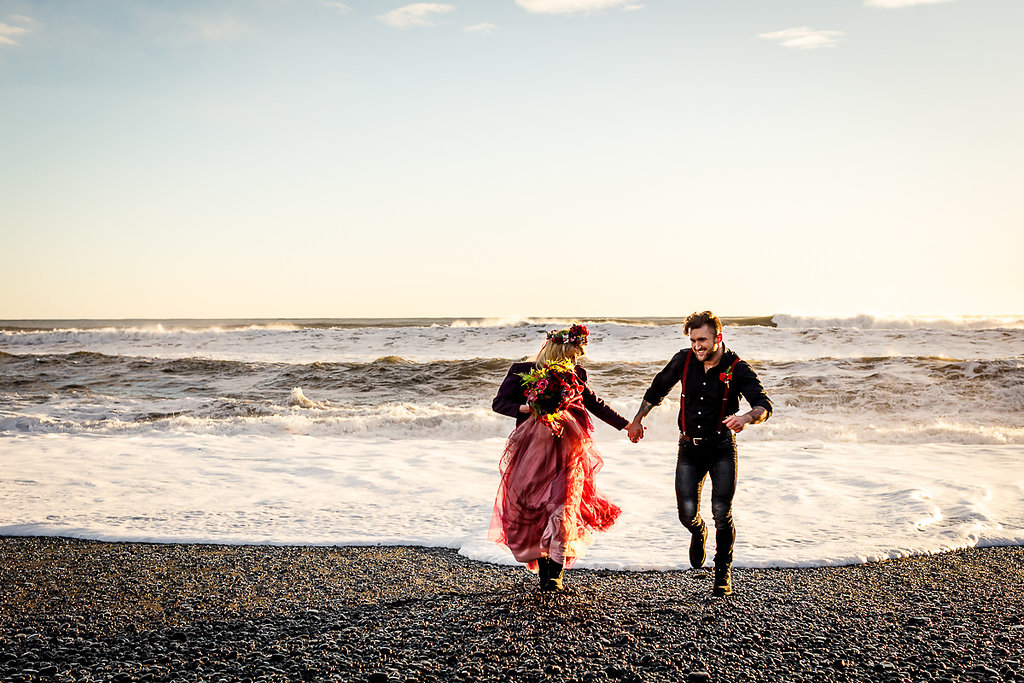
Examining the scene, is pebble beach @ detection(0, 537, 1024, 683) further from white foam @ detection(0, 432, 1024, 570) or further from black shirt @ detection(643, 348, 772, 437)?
black shirt @ detection(643, 348, 772, 437)

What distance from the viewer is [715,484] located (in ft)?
15.0

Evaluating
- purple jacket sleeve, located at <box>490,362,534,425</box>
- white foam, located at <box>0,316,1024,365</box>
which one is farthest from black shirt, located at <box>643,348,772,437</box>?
white foam, located at <box>0,316,1024,365</box>

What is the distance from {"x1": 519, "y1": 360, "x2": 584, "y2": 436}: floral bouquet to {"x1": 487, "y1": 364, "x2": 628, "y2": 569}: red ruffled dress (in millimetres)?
46

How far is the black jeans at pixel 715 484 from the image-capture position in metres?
4.50

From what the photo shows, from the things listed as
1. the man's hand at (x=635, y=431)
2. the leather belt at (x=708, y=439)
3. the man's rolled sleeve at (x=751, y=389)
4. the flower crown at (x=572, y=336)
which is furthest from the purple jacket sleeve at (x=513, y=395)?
the man's rolled sleeve at (x=751, y=389)

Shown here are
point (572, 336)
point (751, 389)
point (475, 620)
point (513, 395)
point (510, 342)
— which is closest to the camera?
point (475, 620)

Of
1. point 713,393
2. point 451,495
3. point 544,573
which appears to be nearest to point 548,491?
point 544,573

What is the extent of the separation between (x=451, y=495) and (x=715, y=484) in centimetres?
332

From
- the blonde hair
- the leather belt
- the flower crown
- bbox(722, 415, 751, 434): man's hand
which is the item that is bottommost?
the leather belt

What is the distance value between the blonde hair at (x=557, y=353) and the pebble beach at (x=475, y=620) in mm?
1437

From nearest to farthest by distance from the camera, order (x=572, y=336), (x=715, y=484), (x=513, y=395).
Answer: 1. (x=715, y=484)
2. (x=513, y=395)
3. (x=572, y=336)

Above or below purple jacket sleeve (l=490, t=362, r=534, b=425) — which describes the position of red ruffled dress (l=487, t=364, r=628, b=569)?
below

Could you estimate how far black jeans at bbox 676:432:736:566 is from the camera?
450 centimetres

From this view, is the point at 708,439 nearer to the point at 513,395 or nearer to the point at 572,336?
the point at 572,336
